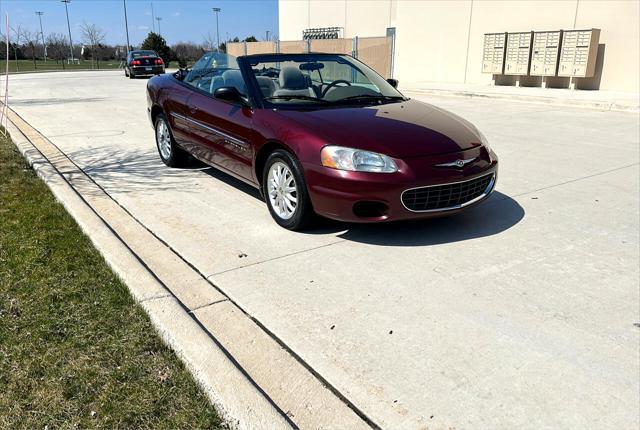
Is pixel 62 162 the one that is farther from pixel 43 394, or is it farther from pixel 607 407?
pixel 607 407

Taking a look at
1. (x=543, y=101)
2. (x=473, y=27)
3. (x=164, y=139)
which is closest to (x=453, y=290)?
(x=164, y=139)

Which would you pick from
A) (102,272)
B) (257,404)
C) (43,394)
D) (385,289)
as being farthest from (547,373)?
(102,272)

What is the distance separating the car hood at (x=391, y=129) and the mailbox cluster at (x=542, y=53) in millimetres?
14649

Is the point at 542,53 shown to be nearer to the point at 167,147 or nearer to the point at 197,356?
the point at 167,147

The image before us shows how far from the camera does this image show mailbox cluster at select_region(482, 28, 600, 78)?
17.0 m

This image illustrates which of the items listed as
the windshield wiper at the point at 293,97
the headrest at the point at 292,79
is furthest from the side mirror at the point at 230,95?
the headrest at the point at 292,79

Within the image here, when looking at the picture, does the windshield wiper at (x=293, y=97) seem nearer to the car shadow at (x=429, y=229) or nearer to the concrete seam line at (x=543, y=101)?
the car shadow at (x=429, y=229)

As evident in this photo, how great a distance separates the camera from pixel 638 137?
30.1 ft

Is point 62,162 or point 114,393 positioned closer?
point 114,393

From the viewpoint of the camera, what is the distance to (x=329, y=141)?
405cm

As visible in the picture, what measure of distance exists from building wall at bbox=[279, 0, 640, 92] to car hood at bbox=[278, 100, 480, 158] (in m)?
15.0

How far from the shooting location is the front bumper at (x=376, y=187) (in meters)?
3.95

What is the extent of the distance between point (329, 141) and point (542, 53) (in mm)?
16873

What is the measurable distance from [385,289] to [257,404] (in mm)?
1395
